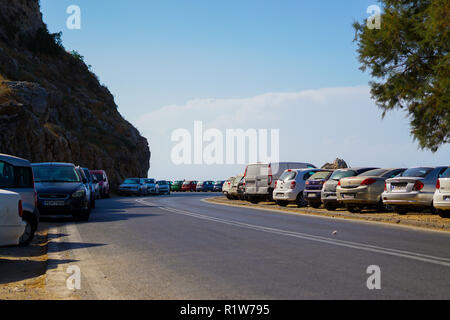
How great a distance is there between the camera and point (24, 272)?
29.3ft

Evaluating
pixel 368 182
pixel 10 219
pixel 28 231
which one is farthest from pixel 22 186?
pixel 368 182

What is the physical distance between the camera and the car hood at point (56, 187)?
733 inches

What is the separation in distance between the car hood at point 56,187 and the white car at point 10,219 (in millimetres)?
9082

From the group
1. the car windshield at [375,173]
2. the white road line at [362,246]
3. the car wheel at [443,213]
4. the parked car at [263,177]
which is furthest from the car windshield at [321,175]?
the white road line at [362,246]

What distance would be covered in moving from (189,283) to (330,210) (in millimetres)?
17279

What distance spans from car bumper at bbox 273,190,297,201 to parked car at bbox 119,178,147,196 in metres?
26.7

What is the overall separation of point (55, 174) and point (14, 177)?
7.63 metres

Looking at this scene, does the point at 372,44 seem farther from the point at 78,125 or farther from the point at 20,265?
the point at 78,125

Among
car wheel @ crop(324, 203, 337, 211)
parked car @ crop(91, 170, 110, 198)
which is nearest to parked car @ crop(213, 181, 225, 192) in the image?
parked car @ crop(91, 170, 110, 198)

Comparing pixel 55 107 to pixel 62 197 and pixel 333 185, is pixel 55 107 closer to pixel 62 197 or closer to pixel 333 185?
pixel 333 185

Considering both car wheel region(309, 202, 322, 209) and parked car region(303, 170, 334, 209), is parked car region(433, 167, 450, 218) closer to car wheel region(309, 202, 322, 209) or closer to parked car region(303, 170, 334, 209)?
parked car region(303, 170, 334, 209)

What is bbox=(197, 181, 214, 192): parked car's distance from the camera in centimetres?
8462
